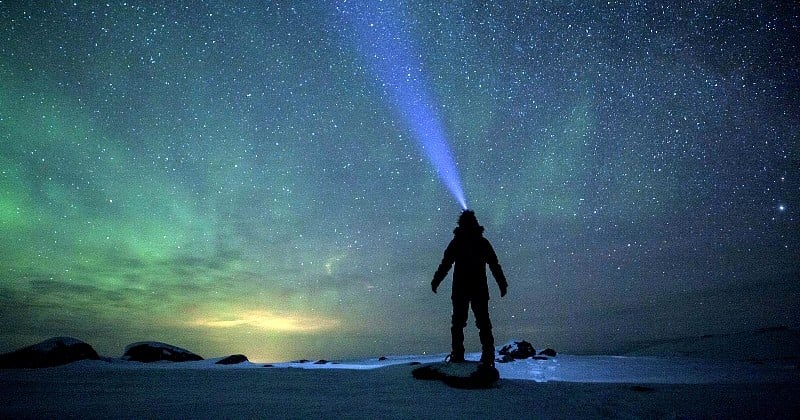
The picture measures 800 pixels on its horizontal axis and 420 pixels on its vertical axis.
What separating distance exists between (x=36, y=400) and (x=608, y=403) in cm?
532

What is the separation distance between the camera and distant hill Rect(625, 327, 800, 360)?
9466 millimetres

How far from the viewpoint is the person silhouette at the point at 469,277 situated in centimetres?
616

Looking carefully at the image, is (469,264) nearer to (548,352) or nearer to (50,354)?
(548,352)

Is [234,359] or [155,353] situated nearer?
[234,359]

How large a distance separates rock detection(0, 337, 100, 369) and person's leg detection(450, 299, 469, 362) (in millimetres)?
9757

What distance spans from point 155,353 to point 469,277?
10.0m

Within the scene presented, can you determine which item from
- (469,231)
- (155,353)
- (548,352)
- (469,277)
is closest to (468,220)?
(469,231)

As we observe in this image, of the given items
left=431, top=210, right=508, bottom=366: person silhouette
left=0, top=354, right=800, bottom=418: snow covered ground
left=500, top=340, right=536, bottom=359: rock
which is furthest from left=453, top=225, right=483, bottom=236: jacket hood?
left=500, top=340, right=536, bottom=359: rock

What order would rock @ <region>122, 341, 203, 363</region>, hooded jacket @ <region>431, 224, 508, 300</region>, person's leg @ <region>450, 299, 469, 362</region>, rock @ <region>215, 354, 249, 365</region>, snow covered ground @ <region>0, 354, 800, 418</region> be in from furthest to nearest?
rock @ <region>122, 341, 203, 363</region>, rock @ <region>215, 354, 249, 365</region>, hooded jacket @ <region>431, 224, 508, 300</region>, person's leg @ <region>450, 299, 469, 362</region>, snow covered ground @ <region>0, 354, 800, 418</region>

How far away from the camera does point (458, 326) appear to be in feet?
20.5

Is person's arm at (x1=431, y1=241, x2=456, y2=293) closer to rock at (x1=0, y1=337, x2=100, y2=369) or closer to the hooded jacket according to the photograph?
the hooded jacket

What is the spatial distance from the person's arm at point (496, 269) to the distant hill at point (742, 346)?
24.8 ft

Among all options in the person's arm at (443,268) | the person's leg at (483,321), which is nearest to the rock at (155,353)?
the person's arm at (443,268)

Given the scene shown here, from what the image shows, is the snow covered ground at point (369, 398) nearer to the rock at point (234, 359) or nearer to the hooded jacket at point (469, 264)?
the hooded jacket at point (469, 264)
